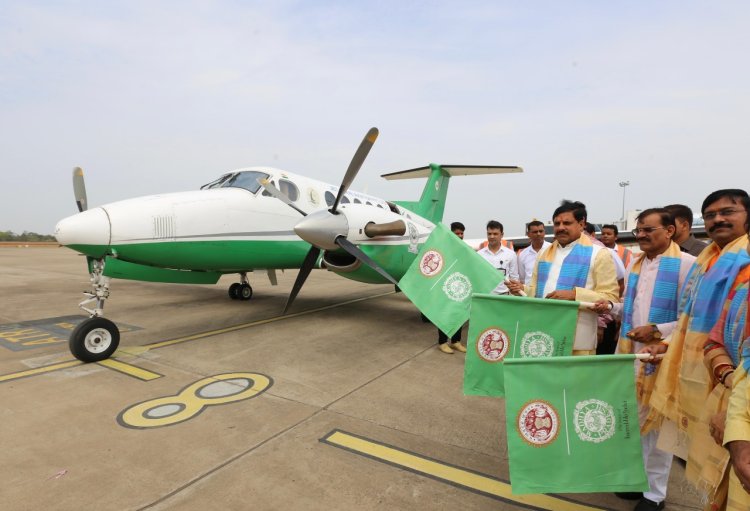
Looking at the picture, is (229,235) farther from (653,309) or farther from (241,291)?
(653,309)

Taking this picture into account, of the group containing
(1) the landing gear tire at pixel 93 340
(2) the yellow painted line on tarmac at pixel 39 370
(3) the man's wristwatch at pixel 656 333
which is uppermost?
(3) the man's wristwatch at pixel 656 333

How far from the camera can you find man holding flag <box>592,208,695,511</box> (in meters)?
2.55

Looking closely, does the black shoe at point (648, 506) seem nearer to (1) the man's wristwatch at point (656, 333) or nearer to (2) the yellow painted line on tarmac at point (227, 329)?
(1) the man's wristwatch at point (656, 333)

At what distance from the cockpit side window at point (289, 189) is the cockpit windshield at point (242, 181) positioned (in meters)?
0.36

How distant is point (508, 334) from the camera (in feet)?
10.4

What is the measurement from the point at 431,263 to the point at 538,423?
2.41m

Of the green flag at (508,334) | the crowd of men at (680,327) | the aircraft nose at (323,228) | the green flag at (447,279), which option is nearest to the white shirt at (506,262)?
the green flag at (447,279)

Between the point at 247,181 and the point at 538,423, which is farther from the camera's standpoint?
the point at 247,181

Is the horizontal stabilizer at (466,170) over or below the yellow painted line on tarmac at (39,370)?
over

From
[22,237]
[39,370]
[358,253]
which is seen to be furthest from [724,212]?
[22,237]

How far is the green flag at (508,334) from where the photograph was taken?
3.01 meters

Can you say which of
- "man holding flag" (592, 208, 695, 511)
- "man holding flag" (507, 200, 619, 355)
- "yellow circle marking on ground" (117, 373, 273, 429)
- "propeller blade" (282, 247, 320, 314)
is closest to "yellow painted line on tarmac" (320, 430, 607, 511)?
"man holding flag" (592, 208, 695, 511)

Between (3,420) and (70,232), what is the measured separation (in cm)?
252

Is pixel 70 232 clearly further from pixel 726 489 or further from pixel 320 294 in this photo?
pixel 320 294
